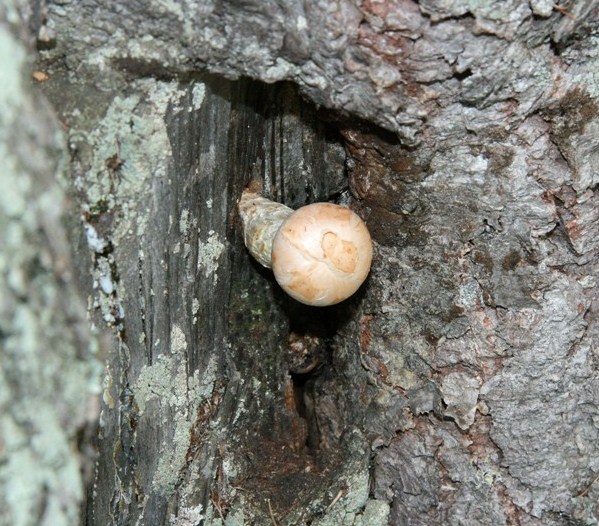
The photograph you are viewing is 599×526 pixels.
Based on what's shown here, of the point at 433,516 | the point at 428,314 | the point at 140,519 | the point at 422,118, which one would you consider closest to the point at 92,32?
the point at 422,118

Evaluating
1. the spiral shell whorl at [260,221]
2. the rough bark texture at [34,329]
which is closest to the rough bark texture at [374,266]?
the spiral shell whorl at [260,221]

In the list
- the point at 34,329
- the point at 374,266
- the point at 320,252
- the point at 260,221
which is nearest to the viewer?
the point at 34,329

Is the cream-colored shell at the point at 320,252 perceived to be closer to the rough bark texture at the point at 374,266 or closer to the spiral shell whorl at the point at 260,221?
the spiral shell whorl at the point at 260,221

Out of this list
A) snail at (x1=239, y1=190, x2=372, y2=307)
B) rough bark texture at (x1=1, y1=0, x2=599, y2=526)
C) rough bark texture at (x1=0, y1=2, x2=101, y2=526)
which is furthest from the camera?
snail at (x1=239, y1=190, x2=372, y2=307)

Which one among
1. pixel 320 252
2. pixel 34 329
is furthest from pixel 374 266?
pixel 34 329

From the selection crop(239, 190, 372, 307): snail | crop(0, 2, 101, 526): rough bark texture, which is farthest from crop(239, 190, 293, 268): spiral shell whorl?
crop(0, 2, 101, 526): rough bark texture

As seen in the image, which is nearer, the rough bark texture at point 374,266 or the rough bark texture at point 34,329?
the rough bark texture at point 34,329

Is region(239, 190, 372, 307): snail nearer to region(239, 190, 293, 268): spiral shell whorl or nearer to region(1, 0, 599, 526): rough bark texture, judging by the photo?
region(239, 190, 293, 268): spiral shell whorl

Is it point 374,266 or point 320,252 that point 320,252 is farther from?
point 374,266
